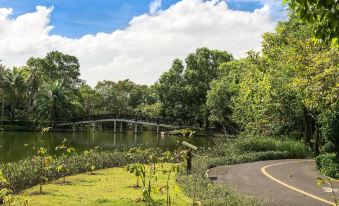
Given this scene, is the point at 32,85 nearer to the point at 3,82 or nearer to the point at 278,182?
the point at 3,82

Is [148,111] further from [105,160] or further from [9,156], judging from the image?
[105,160]

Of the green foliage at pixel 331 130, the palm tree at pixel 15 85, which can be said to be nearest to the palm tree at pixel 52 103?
the palm tree at pixel 15 85

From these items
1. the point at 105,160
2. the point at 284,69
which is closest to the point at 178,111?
the point at 284,69

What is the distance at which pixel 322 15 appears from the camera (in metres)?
4.38

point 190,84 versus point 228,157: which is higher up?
point 190,84

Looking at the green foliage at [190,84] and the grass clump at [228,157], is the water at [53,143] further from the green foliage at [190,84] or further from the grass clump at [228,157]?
the green foliage at [190,84]

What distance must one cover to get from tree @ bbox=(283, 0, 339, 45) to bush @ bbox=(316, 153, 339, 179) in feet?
40.0

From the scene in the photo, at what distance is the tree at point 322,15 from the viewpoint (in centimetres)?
430

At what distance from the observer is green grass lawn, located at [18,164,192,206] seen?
10.8m

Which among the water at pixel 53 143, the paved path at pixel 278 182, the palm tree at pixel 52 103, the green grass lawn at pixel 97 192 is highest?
the palm tree at pixel 52 103

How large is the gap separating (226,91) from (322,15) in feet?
154

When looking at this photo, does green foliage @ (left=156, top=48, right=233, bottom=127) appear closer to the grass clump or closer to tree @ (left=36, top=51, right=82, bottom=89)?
tree @ (left=36, top=51, right=82, bottom=89)

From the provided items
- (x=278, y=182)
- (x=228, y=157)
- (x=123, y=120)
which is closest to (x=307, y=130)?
(x=228, y=157)

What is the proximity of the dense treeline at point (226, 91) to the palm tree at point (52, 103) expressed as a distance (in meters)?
0.14
